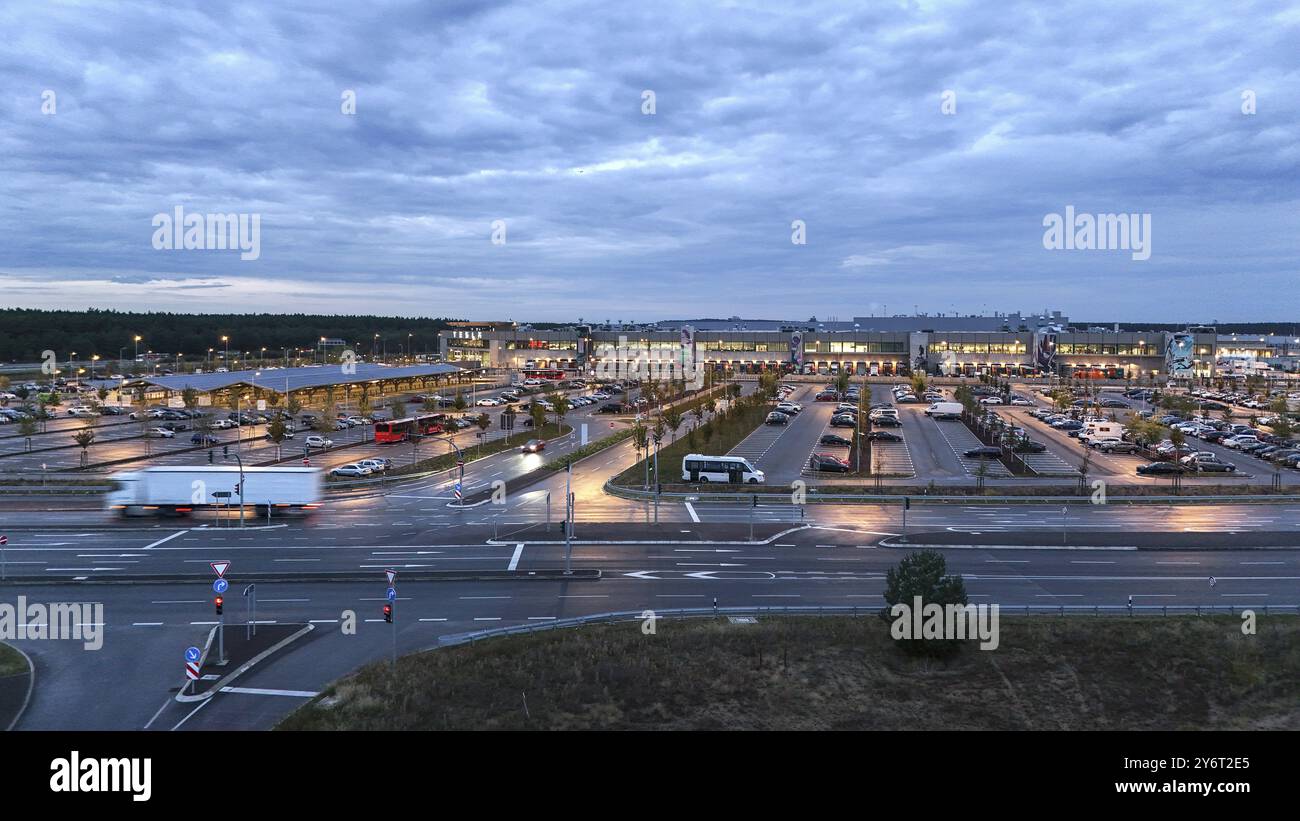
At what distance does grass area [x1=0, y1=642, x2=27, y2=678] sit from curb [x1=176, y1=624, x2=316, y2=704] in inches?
142

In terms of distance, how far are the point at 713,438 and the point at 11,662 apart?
4655 cm

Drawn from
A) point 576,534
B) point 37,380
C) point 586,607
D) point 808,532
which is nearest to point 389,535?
point 576,534

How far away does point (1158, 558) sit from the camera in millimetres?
28156

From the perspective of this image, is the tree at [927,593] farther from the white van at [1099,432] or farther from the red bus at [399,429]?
the red bus at [399,429]

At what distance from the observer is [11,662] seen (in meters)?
18.2

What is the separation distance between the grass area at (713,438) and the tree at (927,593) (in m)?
23.2

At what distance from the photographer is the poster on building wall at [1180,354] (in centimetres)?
11750

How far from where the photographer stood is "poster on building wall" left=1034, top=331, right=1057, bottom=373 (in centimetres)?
12700

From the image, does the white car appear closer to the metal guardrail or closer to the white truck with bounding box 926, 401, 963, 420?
the metal guardrail

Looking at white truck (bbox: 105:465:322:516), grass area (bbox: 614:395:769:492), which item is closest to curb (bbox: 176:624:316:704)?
white truck (bbox: 105:465:322:516)

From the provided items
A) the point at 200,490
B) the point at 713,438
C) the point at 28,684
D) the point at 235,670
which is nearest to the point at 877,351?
the point at 713,438

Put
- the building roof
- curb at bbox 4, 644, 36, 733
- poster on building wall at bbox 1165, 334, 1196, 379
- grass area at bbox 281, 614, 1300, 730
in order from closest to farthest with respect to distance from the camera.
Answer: curb at bbox 4, 644, 36, 733, grass area at bbox 281, 614, 1300, 730, the building roof, poster on building wall at bbox 1165, 334, 1196, 379

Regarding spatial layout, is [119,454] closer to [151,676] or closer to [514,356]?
[151,676]

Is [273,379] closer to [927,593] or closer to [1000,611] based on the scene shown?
[1000,611]
